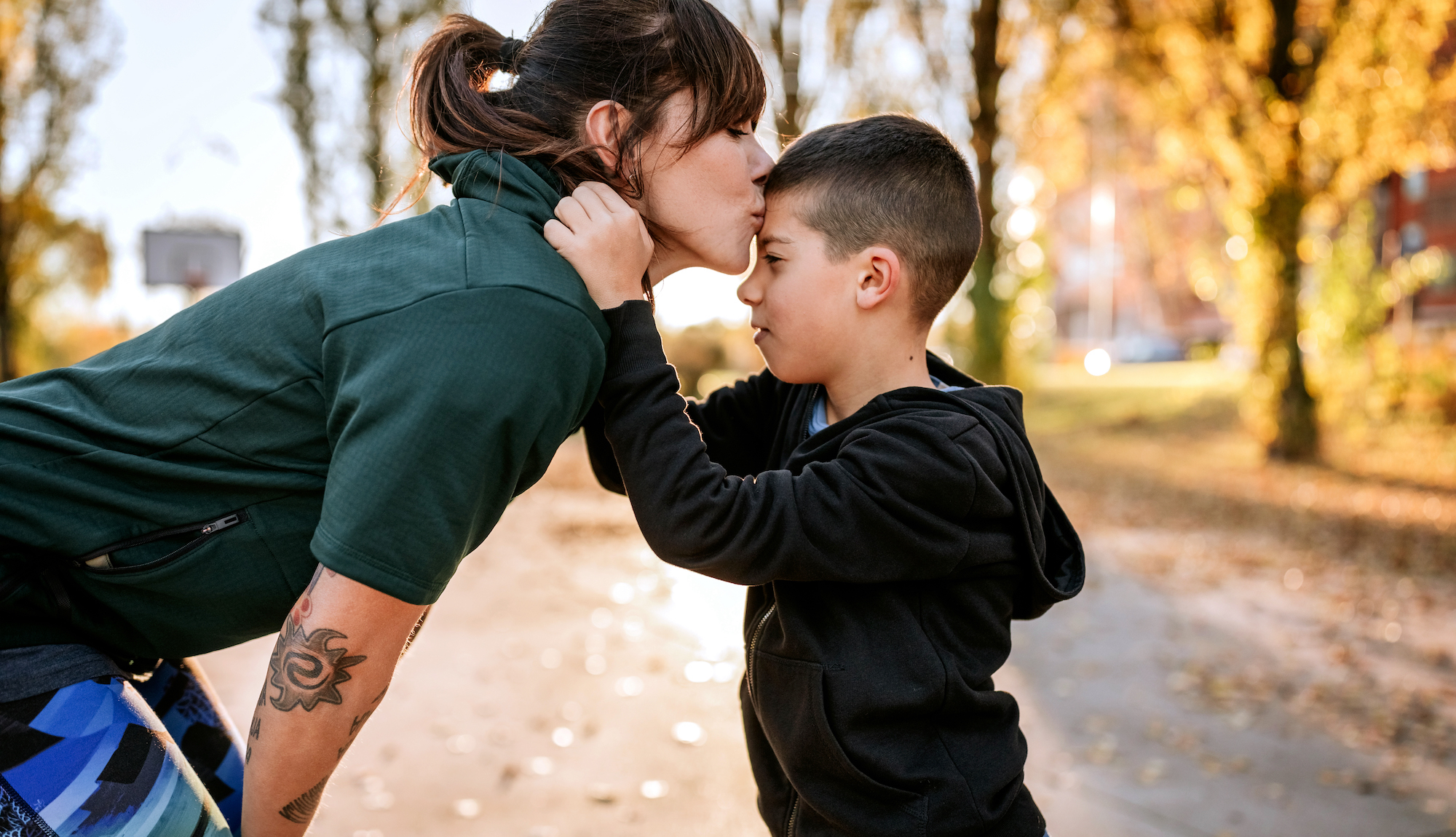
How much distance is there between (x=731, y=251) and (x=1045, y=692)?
403 cm

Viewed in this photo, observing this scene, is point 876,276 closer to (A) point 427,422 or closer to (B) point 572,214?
(B) point 572,214

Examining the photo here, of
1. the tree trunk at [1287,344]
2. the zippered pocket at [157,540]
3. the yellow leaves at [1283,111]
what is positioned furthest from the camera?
the tree trunk at [1287,344]

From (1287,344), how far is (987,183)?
15.7ft

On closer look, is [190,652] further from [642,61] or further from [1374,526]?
[1374,526]

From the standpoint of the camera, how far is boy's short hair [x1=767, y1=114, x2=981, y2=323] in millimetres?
1828

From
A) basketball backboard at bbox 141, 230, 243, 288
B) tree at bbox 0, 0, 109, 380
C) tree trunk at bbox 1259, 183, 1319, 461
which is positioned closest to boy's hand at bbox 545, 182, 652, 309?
tree trunk at bbox 1259, 183, 1319, 461

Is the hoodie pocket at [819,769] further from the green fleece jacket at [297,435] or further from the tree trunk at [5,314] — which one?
the tree trunk at [5,314]

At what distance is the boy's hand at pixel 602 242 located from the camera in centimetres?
146

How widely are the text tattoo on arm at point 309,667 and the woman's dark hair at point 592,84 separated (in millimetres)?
797

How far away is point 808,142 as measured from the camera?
1.93m

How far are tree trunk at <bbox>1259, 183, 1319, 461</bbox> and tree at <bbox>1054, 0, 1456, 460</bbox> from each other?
13 millimetres

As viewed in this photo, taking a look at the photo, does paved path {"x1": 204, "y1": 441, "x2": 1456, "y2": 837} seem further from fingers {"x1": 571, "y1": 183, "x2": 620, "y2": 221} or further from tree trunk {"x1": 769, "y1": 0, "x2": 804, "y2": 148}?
tree trunk {"x1": 769, "y1": 0, "x2": 804, "y2": 148}

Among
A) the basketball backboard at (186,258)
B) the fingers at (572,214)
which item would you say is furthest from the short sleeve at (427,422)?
the basketball backboard at (186,258)

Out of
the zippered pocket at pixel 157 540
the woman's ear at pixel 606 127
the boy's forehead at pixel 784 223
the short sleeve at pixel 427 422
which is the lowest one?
the zippered pocket at pixel 157 540
